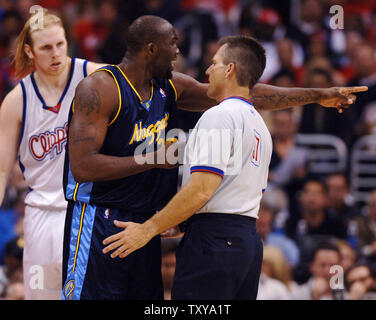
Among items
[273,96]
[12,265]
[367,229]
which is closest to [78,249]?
[273,96]

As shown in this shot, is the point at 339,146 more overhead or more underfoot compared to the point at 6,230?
more overhead

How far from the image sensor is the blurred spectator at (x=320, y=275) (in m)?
6.20

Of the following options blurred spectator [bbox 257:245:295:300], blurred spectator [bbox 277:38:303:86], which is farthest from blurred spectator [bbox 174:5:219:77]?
blurred spectator [bbox 257:245:295:300]

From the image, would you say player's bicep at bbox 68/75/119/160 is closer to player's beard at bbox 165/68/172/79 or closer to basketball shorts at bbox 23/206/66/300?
player's beard at bbox 165/68/172/79

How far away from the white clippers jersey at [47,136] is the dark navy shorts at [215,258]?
1.35m

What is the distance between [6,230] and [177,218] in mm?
4411

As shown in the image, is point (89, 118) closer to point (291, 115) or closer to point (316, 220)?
point (316, 220)

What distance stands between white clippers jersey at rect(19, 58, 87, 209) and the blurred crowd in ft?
1.58

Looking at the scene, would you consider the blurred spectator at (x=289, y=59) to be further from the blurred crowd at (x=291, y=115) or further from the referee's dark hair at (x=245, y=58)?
the referee's dark hair at (x=245, y=58)

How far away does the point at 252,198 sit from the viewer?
3832mm

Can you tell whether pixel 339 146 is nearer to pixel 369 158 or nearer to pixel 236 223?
pixel 369 158

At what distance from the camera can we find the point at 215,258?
3684 mm
